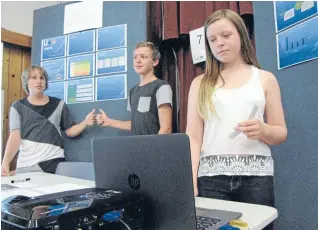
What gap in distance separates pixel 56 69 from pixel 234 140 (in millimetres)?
2009

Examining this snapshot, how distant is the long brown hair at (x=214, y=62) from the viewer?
98 cm

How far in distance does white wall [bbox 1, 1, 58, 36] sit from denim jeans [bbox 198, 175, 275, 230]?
2.57 meters

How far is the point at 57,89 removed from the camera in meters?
2.50

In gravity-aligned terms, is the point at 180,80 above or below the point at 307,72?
above

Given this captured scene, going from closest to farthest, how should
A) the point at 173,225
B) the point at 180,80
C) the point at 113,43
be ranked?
the point at 173,225 < the point at 180,80 < the point at 113,43

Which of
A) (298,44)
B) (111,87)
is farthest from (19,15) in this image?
(298,44)

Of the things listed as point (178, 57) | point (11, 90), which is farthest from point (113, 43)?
point (11, 90)

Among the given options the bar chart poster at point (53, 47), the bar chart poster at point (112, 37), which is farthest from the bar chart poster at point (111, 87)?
the bar chart poster at point (53, 47)

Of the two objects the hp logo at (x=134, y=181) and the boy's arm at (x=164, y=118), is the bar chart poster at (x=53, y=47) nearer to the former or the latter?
the boy's arm at (x=164, y=118)

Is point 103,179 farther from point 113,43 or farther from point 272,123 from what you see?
point 113,43

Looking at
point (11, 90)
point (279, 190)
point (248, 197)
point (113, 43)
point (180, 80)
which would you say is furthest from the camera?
point (11, 90)

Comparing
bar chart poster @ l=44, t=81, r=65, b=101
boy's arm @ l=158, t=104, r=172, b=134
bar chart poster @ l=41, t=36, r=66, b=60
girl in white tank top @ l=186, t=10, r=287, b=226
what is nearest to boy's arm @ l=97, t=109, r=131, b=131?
boy's arm @ l=158, t=104, r=172, b=134

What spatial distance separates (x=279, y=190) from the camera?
144cm

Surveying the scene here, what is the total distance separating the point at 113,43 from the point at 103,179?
1.76 metres
